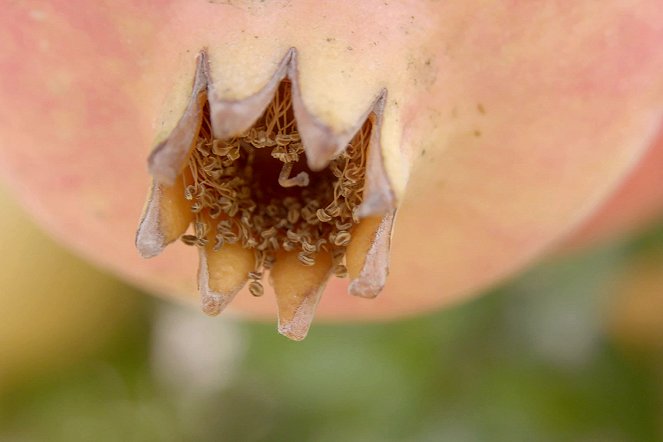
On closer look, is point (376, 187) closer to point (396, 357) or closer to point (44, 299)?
point (396, 357)

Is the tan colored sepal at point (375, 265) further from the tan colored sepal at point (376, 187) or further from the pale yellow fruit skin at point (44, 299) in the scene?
the pale yellow fruit skin at point (44, 299)

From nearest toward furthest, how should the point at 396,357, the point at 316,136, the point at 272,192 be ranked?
the point at 316,136 → the point at 272,192 → the point at 396,357

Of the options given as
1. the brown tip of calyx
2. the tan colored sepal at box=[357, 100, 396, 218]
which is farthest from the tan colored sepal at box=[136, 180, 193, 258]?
the tan colored sepal at box=[357, 100, 396, 218]

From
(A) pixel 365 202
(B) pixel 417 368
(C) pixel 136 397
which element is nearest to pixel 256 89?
(A) pixel 365 202

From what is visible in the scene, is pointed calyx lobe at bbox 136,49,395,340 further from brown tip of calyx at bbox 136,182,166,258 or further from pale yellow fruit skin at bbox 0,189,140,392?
pale yellow fruit skin at bbox 0,189,140,392

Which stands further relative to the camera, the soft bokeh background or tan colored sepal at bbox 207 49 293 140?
the soft bokeh background

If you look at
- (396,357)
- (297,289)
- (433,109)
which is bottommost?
(396,357)

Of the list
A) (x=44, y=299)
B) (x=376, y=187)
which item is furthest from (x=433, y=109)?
(x=44, y=299)

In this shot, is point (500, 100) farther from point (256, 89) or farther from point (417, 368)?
point (417, 368)
